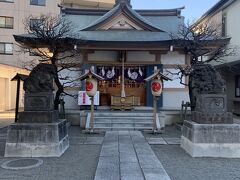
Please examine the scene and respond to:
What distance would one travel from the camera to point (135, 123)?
1415cm

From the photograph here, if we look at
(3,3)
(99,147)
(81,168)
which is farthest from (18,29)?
(81,168)

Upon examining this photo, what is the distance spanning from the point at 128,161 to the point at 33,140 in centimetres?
274

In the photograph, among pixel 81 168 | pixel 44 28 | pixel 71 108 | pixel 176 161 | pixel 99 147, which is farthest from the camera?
pixel 71 108

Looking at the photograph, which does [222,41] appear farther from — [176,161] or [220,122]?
[176,161]

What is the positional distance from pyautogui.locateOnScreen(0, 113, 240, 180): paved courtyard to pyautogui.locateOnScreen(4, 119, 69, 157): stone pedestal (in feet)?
1.06

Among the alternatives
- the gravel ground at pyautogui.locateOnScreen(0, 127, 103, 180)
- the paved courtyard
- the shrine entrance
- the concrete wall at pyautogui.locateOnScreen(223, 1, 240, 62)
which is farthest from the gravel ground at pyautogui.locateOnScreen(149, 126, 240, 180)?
the concrete wall at pyautogui.locateOnScreen(223, 1, 240, 62)

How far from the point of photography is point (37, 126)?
8594 mm

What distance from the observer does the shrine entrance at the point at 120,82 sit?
57.8 ft

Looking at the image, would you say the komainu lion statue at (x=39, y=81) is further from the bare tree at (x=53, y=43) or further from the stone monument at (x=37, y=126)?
the bare tree at (x=53, y=43)

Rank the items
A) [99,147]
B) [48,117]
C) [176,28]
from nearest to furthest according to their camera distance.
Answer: [48,117], [99,147], [176,28]

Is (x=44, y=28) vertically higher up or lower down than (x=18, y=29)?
lower down

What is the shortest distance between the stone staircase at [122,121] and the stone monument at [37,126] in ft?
15.4

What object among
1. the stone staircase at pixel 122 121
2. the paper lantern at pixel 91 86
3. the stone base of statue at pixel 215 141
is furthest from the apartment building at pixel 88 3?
the stone base of statue at pixel 215 141

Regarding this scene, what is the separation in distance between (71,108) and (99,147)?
8.01m
